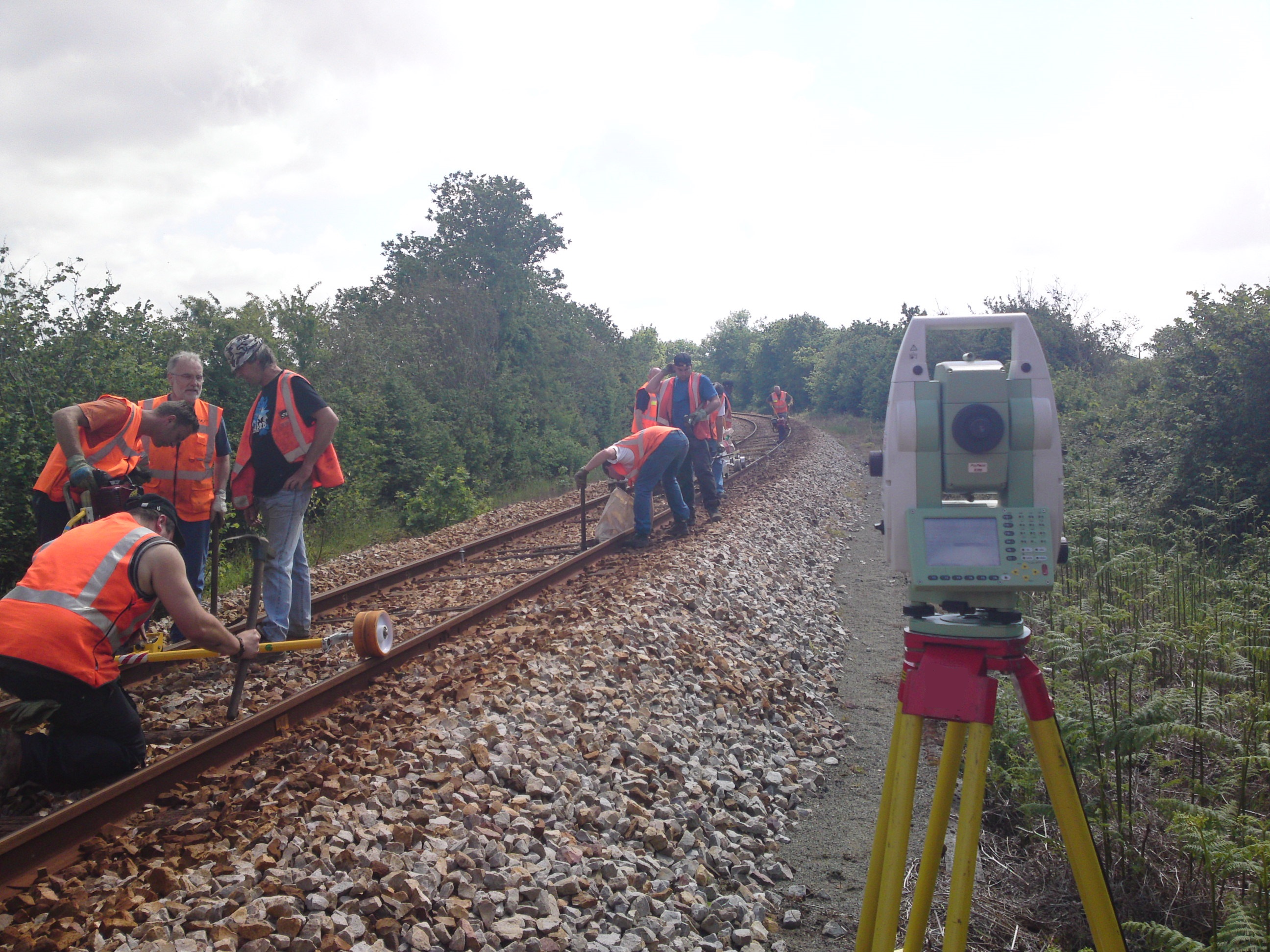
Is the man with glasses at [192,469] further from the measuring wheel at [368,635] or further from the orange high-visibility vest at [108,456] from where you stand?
the measuring wheel at [368,635]

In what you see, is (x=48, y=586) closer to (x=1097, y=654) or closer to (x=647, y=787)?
(x=647, y=787)

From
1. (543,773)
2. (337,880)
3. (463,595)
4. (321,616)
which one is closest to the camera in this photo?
(337,880)

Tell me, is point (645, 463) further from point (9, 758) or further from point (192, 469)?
point (9, 758)

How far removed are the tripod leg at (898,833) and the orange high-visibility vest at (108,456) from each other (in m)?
5.05

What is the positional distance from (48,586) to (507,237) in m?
26.3

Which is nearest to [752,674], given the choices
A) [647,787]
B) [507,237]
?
[647,787]

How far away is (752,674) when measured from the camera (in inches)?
227

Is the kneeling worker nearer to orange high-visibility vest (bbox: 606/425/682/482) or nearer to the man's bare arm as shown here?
the man's bare arm

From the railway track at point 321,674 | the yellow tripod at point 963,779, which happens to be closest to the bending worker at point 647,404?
the railway track at point 321,674

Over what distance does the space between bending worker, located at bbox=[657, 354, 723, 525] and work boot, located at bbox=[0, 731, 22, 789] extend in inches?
298

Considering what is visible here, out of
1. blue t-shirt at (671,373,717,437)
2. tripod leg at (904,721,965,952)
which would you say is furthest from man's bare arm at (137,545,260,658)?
blue t-shirt at (671,373,717,437)

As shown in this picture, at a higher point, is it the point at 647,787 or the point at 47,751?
the point at 47,751

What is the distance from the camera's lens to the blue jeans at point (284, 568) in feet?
17.5

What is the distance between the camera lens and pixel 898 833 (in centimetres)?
201
